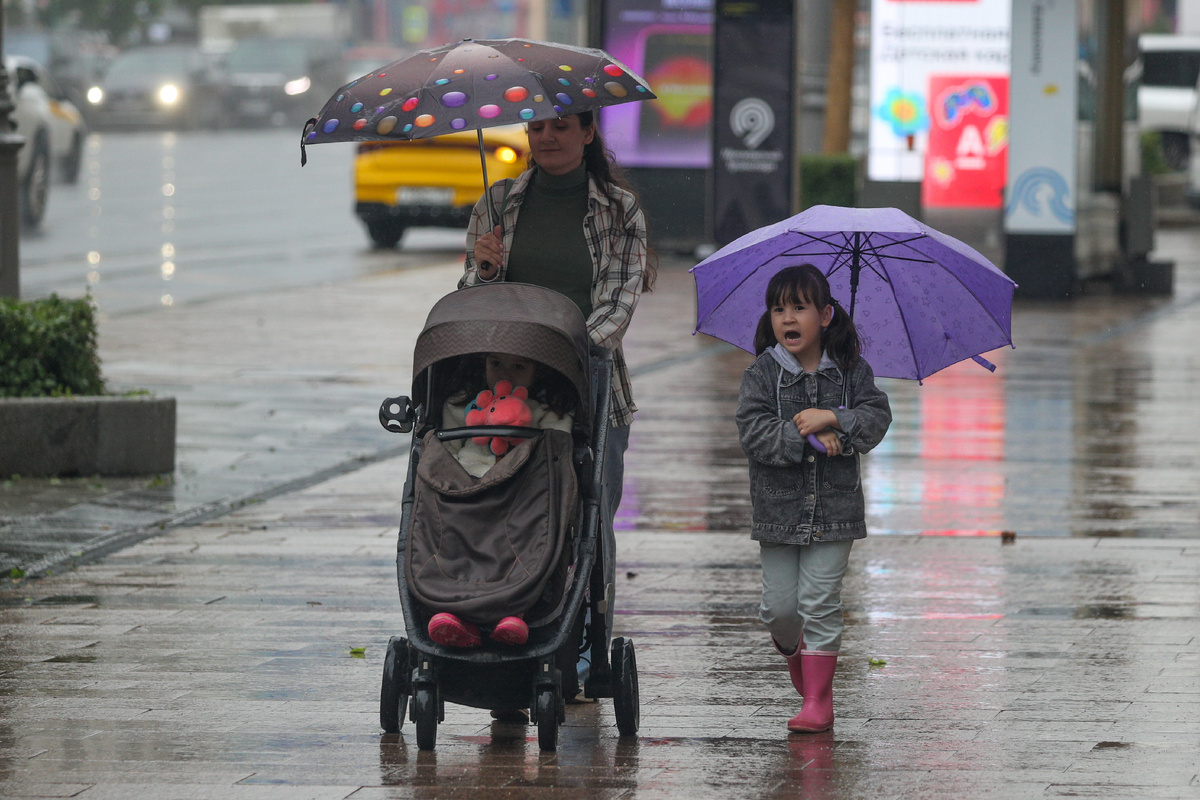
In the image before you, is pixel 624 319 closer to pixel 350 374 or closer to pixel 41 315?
pixel 41 315

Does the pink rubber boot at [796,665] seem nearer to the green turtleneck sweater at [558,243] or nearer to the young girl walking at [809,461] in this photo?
the young girl walking at [809,461]

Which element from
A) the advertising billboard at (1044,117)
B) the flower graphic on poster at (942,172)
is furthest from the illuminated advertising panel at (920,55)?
the advertising billboard at (1044,117)

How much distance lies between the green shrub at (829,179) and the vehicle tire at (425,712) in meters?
16.3

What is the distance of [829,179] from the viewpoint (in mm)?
20844

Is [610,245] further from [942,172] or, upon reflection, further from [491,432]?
[942,172]

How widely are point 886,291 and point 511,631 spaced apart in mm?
1548

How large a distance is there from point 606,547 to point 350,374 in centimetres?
754

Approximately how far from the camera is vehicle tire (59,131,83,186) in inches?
1081

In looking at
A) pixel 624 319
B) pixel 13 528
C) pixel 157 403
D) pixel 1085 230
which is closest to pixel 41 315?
pixel 157 403

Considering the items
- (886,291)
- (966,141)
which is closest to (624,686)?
(886,291)

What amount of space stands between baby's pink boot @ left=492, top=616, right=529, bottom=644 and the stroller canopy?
1.93 ft

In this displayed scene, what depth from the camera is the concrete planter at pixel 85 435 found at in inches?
344

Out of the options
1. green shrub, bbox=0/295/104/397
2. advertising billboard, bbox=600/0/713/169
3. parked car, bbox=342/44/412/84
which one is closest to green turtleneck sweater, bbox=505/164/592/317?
green shrub, bbox=0/295/104/397

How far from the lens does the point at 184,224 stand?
2478 centimetres
